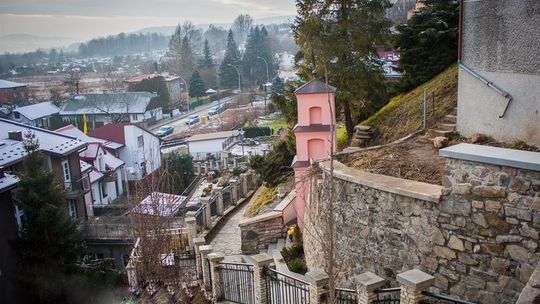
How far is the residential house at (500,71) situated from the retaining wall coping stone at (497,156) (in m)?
2.66

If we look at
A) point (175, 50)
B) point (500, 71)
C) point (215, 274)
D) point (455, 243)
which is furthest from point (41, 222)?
point (175, 50)

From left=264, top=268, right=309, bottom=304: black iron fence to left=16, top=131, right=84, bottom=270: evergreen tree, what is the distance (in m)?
9.58

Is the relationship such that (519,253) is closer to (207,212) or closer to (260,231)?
(260,231)

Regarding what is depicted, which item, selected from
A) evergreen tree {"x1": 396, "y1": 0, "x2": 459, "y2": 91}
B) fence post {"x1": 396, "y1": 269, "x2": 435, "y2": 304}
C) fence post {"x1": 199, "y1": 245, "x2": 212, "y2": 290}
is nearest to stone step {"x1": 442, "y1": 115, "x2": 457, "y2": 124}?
evergreen tree {"x1": 396, "y1": 0, "x2": 459, "y2": 91}

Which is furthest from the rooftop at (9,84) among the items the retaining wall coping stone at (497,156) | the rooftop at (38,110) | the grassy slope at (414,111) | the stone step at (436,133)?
the retaining wall coping stone at (497,156)

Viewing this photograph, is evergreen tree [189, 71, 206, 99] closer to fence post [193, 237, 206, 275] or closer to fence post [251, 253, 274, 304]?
fence post [193, 237, 206, 275]

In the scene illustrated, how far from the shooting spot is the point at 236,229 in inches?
592

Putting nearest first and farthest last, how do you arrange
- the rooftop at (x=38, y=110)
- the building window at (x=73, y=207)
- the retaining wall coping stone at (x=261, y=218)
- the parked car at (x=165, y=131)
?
the retaining wall coping stone at (x=261, y=218) < the building window at (x=73, y=207) < the rooftop at (x=38, y=110) < the parked car at (x=165, y=131)

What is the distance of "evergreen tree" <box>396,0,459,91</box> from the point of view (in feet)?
49.3

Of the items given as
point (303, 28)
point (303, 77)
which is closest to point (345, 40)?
point (303, 28)

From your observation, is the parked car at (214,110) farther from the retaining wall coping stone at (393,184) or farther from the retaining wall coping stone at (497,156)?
the retaining wall coping stone at (497,156)

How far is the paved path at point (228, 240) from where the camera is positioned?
43.8ft

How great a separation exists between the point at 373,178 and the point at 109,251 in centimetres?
1492

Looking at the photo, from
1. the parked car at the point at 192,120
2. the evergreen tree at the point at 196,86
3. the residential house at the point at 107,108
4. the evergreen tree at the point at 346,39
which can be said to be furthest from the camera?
the evergreen tree at the point at 196,86
